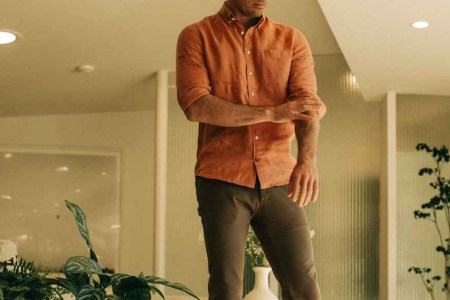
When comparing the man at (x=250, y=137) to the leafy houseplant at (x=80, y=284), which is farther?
the man at (x=250, y=137)

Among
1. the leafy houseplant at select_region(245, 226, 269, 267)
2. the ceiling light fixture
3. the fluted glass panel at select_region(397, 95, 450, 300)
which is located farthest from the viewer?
the ceiling light fixture

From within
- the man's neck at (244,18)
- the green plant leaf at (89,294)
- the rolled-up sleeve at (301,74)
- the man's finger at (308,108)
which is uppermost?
the man's neck at (244,18)

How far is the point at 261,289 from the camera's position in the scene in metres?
3.46

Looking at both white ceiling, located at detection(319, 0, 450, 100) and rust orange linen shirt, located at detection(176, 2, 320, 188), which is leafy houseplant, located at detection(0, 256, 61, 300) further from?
white ceiling, located at detection(319, 0, 450, 100)

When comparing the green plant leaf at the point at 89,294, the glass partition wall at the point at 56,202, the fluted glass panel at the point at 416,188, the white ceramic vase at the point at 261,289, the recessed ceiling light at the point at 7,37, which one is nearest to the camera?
the green plant leaf at the point at 89,294

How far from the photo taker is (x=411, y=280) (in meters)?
5.12

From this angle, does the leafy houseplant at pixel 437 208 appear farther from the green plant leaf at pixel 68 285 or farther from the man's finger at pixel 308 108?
the green plant leaf at pixel 68 285

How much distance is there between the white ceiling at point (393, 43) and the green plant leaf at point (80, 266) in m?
2.60

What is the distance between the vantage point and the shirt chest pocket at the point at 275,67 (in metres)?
1.57

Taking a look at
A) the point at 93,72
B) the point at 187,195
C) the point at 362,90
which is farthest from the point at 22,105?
the point at 362,90

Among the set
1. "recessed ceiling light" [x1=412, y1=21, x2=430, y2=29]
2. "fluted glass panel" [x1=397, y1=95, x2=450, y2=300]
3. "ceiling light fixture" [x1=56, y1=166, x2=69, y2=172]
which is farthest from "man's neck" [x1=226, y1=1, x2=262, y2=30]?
"ceiling light fixture" [x1=56, y1=166, x2=69, y2=172]

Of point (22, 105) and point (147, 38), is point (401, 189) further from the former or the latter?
point (22, 105)

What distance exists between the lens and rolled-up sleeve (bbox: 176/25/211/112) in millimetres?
1528

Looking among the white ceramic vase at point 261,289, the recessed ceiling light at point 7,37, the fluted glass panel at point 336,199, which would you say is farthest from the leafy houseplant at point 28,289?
the fluted glass panel at point 336,199
